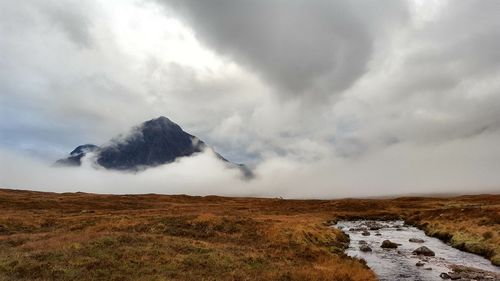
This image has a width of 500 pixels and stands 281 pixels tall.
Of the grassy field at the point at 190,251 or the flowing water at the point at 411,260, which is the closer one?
the grassy field at the point at 190,251

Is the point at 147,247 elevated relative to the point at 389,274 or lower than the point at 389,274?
elevated

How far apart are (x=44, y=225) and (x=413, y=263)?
1873 inches

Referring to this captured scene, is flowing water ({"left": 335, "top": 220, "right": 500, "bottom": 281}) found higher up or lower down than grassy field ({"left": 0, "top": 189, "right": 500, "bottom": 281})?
lower down

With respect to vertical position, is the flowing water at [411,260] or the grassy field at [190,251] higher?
the grassy field at [190,251]

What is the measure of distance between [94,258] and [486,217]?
57886 mm

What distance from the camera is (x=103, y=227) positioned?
49.2 meters

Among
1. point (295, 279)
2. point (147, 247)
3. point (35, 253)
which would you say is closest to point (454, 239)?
point (295, 279)

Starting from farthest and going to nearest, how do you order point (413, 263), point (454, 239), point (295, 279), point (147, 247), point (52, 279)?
point (454, 239), point (413, 263), point (147, 247), point (295, 279), point (52, 279)

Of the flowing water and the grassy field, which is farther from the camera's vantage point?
the flowing water

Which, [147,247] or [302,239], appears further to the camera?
[302,239]

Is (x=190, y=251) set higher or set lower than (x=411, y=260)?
higher

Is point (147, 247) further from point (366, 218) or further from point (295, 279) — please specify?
point (366, 218)

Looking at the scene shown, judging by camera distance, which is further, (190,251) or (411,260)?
(411,260)

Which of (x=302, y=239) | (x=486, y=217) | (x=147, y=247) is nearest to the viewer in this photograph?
(x=147, y=247)
